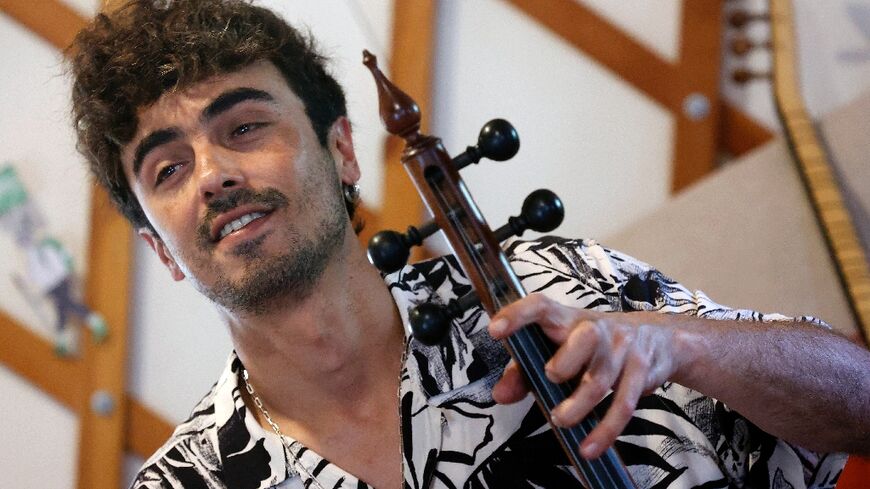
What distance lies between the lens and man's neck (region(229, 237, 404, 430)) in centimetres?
153

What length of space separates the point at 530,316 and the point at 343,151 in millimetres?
857

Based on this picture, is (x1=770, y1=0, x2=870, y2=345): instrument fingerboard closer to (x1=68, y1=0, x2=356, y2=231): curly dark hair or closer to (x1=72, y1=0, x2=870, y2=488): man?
(x1=72, y1=0, x2=870, y2=488): man

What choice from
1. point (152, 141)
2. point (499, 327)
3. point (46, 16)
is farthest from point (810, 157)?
point (46, 16)

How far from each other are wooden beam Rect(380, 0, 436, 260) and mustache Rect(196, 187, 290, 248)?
1735mm

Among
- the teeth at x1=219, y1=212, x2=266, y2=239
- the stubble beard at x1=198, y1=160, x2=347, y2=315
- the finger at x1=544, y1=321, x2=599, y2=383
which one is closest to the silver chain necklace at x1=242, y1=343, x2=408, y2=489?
the stubble beard at x1=198, y1=160, x2=347, y2=315

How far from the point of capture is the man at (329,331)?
1.35 metres

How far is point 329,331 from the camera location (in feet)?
5.04

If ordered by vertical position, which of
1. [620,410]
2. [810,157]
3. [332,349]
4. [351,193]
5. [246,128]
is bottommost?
[620,410]

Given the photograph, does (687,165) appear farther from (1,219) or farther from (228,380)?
(1,219)

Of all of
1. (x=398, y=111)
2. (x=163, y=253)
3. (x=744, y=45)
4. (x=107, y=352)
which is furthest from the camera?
(x=107, y=352)

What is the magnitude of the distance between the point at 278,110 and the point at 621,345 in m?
0.80

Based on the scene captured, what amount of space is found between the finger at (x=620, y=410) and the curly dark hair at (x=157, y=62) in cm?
81

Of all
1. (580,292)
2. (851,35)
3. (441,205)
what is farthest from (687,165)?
(441,205)

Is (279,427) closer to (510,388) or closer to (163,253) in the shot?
(163,253)
